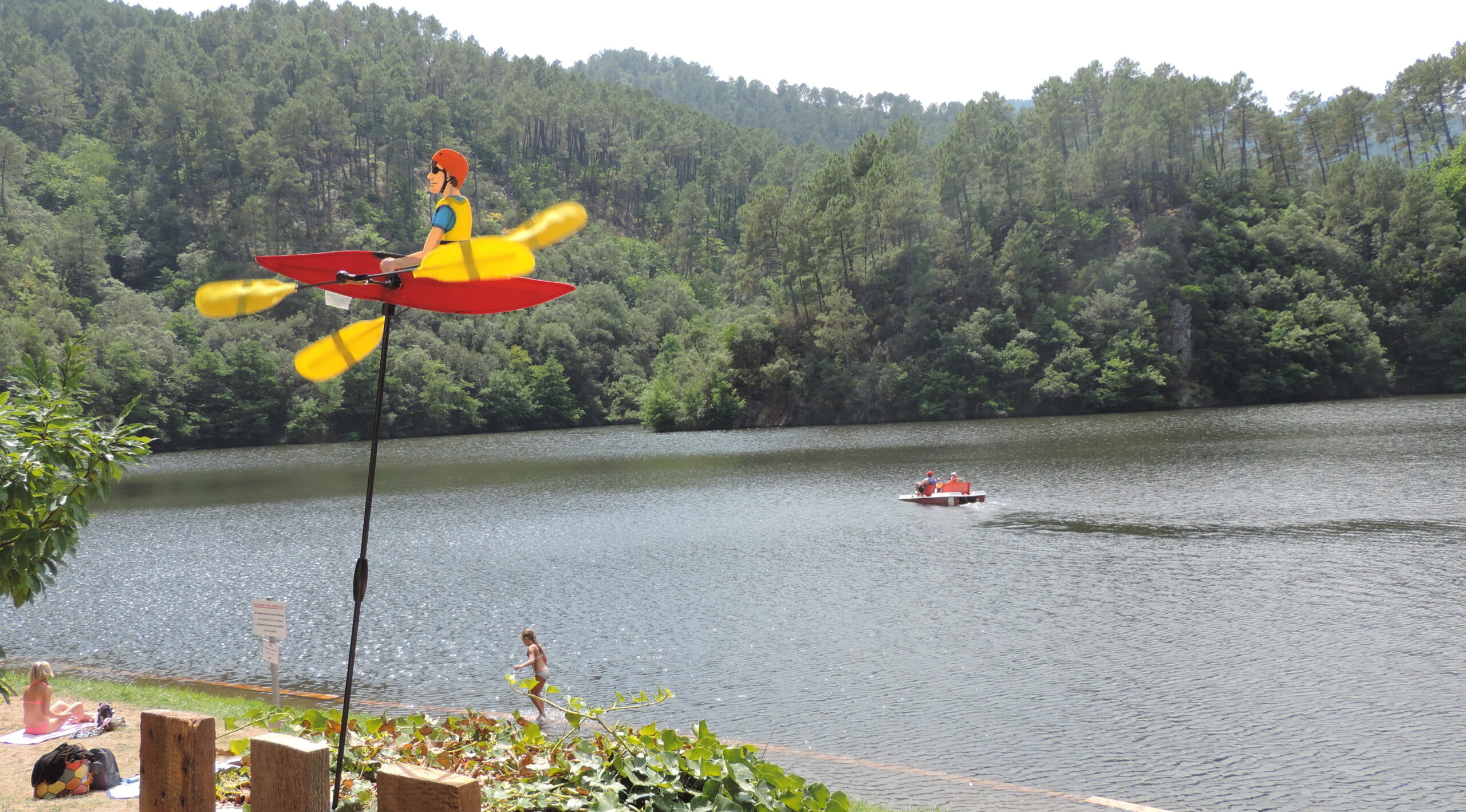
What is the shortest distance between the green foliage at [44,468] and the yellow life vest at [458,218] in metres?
3.43

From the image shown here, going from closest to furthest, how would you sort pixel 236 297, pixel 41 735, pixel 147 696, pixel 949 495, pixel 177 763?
pixel 177 763
pixel 236 297
pixel 41 735
pixel 147 696
pixel 949 495

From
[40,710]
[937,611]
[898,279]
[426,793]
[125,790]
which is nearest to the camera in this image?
[426,793]

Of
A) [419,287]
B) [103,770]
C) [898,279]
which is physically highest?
[898,279]

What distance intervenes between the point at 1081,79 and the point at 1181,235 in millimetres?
25478

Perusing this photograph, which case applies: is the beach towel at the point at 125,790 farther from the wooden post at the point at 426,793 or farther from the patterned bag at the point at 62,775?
the wooden post at the point at 426,793

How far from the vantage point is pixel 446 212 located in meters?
3.89

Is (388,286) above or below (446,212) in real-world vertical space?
below

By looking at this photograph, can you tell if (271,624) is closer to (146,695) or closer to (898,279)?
(146,695)

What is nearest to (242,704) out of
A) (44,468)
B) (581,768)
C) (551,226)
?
(44,468)

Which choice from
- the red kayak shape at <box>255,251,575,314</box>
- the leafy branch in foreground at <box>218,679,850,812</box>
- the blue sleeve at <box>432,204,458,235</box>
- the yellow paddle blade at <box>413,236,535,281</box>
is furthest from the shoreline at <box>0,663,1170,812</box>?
the yellow paddle blade at <box>413,236,535,281</box>

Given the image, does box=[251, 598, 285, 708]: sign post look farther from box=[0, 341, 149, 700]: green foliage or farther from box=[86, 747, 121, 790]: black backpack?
box=[0, 341, 149, 700]: green foliage

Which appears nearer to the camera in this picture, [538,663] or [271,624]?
[271,624]

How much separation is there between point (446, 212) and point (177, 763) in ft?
7.37

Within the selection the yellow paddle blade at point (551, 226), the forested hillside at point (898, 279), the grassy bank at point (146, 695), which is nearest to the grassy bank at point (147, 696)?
→ the grassy bank at point (146, 695)
